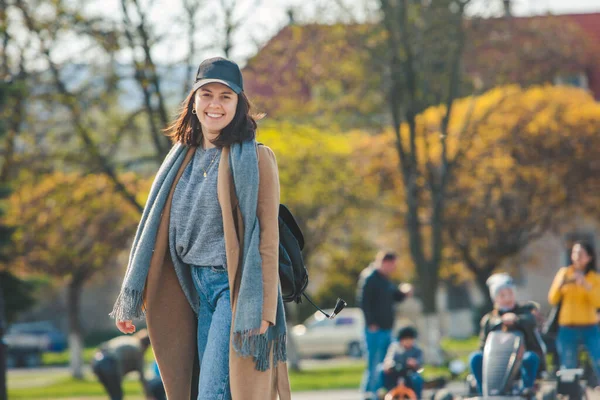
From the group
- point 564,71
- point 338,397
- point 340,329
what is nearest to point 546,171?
point 564,71

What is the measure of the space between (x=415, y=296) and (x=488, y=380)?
3100 centimetres

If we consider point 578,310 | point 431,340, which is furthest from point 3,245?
point 431,340

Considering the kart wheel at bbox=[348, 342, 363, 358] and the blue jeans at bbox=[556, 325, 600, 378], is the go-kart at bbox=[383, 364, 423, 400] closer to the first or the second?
the blue jeans at bbox=[556, 325, 600, 378]

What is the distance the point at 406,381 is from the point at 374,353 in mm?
1197

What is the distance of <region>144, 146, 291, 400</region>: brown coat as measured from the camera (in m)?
4.79

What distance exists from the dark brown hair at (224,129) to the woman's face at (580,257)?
6.83m

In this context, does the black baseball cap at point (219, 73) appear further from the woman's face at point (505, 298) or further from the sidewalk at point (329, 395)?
the sidewalk at point (329, 395)

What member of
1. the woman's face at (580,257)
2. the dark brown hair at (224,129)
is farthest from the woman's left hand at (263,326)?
the woman's face at (580,257)

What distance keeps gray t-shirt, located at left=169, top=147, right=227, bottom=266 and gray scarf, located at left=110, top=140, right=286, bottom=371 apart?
0.25 feet

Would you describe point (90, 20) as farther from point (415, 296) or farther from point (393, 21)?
point (415, 296)

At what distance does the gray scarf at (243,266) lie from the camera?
15.5 feet

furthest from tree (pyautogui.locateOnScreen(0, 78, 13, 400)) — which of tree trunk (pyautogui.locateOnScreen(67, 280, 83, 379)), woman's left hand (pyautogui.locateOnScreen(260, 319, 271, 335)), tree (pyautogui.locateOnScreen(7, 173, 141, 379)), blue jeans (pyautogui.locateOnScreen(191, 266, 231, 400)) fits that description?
tree trunk (pyautogui.locateOnScreen(67, 280, 83, 379))

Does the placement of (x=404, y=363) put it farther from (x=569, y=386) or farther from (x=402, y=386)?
(x=569, y=386)

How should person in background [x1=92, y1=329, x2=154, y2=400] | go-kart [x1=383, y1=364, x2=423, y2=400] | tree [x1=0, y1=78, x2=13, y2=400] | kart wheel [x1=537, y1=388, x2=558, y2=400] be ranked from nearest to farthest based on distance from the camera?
kart wheel [x1=537, y1=388, x2=558, y2=400], tree [x1=0, y1=78, x2=13, y2=400], go-kart [x1=383, y1=364, x2=423, y2=400], person in background [x1=92, y1=329, x2=154, y2=400]
